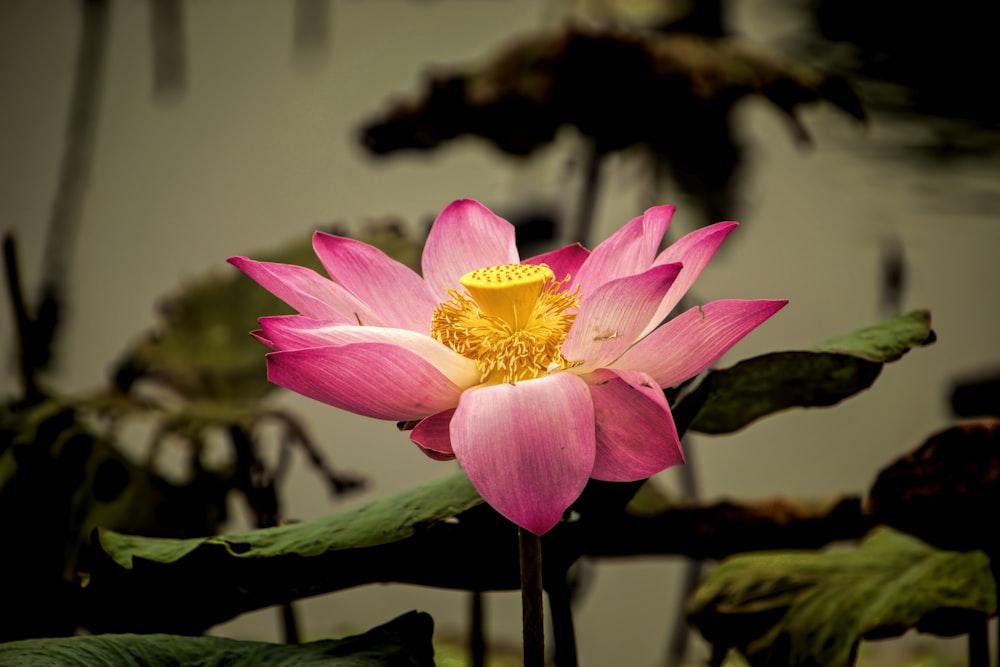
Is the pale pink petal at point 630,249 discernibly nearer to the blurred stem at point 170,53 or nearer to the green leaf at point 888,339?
the green leaf at point 888,339

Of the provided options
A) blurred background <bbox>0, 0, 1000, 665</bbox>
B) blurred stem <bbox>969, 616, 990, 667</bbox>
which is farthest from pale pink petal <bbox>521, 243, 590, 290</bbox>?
blurred background <bbox>0, 0, 1000, 665</bbox>

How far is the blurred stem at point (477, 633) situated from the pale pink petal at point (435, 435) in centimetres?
27

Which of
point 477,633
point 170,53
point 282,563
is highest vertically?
point 170,53

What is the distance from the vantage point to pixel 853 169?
51.1 inches

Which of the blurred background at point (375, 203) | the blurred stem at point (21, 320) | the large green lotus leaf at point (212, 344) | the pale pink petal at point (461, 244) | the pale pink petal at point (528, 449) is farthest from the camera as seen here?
the blurred background at point (375, 203)

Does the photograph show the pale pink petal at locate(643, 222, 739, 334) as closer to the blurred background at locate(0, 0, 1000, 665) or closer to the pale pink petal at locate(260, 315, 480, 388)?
the pale pink petal at locate(260, 315, 480, 388)

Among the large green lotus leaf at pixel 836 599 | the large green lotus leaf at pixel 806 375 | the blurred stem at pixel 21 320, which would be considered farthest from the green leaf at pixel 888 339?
the blurred stem at pixel 21 320

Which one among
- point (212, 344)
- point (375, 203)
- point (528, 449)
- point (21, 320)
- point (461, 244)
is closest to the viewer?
point (528, 449)

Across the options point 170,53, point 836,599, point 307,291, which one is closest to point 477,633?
point 836,599

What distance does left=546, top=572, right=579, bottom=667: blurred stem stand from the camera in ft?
1.03

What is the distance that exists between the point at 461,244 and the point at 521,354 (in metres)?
0.06

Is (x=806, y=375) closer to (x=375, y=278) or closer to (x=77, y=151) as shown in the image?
(x=375, y=278)

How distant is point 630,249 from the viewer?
10.8 inches

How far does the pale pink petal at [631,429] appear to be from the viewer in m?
0.22
